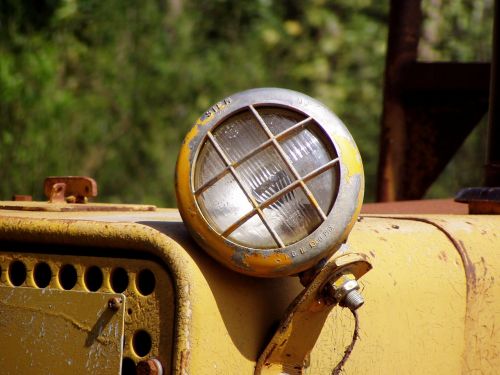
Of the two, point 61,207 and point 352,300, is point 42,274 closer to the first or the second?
point 61,207

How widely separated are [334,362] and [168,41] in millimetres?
8843

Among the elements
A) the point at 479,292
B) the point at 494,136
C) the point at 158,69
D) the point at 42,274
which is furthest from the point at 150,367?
the point at 158,69

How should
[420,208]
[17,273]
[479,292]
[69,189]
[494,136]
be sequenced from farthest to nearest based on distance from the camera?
[420,208] → [494,136] → [69,189] → [479,292] → [17,273]

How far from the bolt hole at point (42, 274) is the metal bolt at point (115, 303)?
0.17 metres

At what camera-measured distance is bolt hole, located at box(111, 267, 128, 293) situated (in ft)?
5.52

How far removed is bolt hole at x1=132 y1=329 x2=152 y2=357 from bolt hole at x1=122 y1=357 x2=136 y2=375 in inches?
0.7

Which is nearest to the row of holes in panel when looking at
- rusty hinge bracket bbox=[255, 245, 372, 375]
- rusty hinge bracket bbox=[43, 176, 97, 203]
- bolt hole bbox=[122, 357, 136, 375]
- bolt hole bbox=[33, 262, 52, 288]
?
bolt hole bbox=[33, 262, 52, 288]

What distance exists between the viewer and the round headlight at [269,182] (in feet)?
5.23

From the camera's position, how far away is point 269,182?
163 cm

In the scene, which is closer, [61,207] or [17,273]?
[17,273]

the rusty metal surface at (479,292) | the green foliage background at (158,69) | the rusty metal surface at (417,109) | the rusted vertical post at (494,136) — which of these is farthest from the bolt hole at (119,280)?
the green foliage background at (158,69)

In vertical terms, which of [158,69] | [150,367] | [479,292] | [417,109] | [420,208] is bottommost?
[150,367]

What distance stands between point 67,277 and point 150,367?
0.88 ft

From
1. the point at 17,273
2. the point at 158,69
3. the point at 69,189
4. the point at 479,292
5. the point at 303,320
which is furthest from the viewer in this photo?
the point at 158,69
